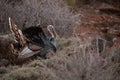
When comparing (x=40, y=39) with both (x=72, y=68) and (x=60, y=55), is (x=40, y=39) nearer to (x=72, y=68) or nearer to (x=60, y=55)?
(x=60, y=55)

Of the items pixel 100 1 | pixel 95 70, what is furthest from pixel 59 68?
pixel 100 1

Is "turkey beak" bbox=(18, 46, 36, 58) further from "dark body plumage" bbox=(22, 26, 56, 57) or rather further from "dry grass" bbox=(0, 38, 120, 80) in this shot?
"dry grass" bbox=(0, 38, 120, 80)

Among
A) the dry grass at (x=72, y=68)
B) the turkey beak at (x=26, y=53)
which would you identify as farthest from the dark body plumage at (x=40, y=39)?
the dry grass at (x=72, y=68)

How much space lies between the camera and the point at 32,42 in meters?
6.69

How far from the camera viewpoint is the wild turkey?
21.6ft

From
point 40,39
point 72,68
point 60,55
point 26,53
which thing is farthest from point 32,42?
point 72,68

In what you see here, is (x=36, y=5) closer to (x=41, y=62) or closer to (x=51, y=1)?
(x=51, y=1)

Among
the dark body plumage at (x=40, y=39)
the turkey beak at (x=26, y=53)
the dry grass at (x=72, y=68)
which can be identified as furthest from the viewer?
the dark body plumage at (x=40, y=39)

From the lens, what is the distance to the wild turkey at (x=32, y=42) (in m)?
6.58

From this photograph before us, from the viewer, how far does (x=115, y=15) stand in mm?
15945

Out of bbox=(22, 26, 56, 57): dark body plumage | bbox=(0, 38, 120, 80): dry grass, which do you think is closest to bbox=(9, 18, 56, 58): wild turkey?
bbox=(22, 26, 56, 57): dark body plumage

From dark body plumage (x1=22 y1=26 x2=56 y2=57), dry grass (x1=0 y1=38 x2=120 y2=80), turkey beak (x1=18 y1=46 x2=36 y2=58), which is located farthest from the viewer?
dark body plumage (x1=22 y1=26 x2=56 y2=57)

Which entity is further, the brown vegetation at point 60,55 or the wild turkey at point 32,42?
the wild turkey at point 32,42

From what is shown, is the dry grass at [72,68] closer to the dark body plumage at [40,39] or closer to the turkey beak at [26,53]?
the turkey beak at [26,53]
